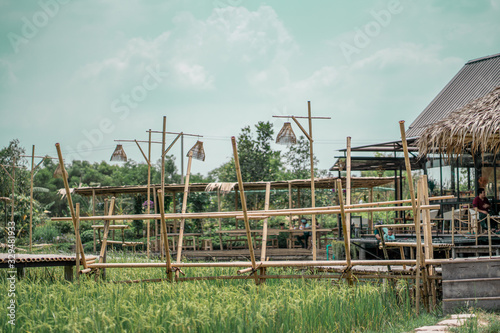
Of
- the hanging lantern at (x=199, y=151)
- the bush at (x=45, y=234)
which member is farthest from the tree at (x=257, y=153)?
the hanging lantern at (x=199, y=151)

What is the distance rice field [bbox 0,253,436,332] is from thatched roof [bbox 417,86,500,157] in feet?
12.7

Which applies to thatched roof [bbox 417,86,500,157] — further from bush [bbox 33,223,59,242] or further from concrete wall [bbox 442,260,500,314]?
bush [bbox 33,223,59,242]

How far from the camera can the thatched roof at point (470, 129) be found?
358 inches

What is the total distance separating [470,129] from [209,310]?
649 cm

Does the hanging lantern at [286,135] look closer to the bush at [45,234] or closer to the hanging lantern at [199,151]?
the hanging lantern at [199,151]

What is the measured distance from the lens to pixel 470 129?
9383 mm

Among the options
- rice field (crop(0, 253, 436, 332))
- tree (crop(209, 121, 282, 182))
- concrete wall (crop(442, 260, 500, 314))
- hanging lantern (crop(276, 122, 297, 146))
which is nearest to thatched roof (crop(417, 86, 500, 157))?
hanging lantern (crop(276, 122, 297, 146))

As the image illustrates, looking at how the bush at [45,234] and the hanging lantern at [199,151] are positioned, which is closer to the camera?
the hanging lantern at [199,151]

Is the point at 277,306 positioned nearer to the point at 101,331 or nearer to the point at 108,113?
the point at 101,331

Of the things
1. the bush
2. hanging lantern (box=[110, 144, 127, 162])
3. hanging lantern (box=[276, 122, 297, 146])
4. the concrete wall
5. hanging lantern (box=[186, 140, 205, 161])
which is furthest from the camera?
the bush

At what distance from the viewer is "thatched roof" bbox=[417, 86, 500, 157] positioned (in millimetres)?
9086

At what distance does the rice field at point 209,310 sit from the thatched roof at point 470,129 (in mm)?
3860

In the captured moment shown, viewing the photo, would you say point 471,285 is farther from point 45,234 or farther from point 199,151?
point 45,234

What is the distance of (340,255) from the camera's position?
11844 mm
